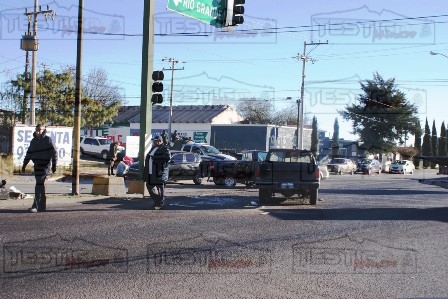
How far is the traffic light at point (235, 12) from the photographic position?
49.3 ft

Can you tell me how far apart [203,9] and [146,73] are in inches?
129

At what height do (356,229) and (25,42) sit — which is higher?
(25,42)

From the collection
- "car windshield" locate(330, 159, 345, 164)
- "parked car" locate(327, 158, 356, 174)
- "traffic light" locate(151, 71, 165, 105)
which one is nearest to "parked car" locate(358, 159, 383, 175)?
"parked car" locate(327, 158, 356, 174)

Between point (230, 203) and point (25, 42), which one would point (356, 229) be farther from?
point (25, 42)

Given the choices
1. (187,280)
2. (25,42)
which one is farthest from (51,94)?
(187,280)

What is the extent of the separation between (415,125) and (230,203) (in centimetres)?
5372

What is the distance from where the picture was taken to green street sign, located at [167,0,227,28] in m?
14.7

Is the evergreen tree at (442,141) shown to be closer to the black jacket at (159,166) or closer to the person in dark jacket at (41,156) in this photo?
the black jacket at (159,166)

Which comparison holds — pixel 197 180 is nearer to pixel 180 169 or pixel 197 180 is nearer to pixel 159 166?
pixel 180 169

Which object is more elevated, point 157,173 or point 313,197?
point 157,173

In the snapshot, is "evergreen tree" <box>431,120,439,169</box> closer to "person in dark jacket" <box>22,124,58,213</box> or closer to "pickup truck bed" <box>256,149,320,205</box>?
"pickup truck bed" <box>256,149,320,205</box>

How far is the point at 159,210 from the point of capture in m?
13.8

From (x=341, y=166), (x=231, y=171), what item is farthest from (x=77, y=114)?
(x=341, y=166)

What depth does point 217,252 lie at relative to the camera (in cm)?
880
